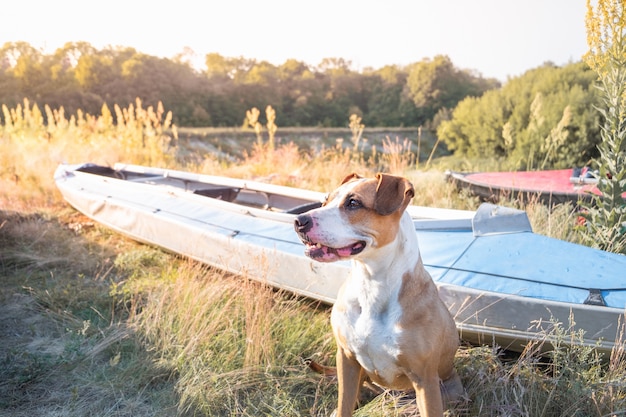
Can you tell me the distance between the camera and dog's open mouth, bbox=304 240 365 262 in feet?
6.84

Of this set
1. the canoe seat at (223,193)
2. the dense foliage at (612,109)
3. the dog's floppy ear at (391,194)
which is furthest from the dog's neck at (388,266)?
the canoe seat at (223,193)

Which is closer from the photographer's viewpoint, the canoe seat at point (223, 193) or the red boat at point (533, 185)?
the red boat at point (533, 185)

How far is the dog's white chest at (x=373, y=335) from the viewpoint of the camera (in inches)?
Answer: 85.7

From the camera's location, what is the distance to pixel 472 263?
3244mm

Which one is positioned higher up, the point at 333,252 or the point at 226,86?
the point at 226,86

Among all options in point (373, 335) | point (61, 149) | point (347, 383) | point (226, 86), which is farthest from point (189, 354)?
point (226, 86)

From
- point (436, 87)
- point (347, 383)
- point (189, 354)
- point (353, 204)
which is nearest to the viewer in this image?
point (353, 204)

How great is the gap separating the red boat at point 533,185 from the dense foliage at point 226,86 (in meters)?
20.1

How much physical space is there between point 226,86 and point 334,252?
28413 millimetres

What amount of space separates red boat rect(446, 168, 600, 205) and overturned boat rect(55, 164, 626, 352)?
89.4 inches

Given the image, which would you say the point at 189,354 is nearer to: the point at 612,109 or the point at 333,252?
the point at 333,252

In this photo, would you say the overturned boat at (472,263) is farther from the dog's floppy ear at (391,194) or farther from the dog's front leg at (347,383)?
the dog's floppy ear at (391,194)

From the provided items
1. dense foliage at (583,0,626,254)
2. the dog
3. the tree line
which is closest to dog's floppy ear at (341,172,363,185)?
the dog

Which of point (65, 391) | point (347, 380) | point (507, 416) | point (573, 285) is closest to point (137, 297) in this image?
point (65, 391)
